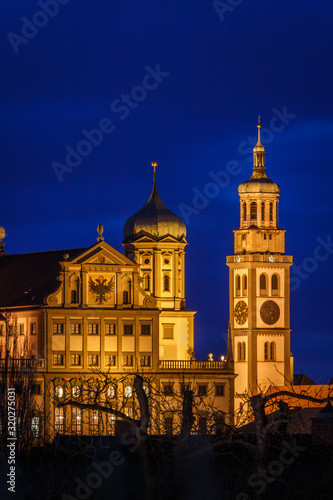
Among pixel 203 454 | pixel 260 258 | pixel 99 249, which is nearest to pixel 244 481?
pixel 203 454

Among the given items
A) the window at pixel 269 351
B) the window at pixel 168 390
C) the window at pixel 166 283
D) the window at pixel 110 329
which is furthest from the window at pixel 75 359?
the window at pixel 269 351

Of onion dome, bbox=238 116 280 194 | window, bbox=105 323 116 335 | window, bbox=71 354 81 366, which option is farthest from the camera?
onion dome, bbox=238 116 280 194

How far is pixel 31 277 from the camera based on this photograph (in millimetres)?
140750

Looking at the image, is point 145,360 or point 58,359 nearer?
point 58,359

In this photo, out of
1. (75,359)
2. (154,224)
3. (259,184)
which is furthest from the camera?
(259,184)

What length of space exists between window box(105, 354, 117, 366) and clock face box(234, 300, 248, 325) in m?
38.2

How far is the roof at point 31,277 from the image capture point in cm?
13662

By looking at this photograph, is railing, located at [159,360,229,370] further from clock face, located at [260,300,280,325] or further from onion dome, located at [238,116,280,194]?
onion dome, located at [238,116,280,194]

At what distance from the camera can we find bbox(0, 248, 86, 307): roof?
136625 millimetres

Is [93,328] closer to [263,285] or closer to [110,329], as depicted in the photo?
[110,329]

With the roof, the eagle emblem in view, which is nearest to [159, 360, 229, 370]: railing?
the eagle emblem

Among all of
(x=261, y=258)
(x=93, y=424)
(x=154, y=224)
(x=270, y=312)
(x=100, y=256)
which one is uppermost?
(x=154, y=224)

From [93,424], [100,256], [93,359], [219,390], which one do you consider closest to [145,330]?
[93,359]

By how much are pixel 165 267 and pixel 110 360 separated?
15.8m
